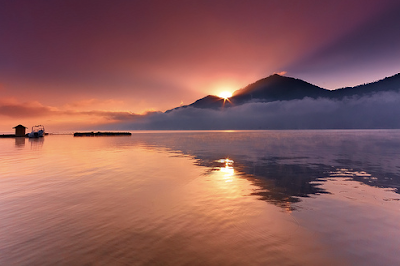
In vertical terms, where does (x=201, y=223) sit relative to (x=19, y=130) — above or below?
below

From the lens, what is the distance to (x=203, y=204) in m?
12.3

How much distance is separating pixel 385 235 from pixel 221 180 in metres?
11.7

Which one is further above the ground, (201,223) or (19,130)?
(19,130)

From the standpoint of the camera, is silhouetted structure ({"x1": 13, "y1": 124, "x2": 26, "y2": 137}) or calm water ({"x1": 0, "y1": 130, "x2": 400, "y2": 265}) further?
silhouetted structure ({"x1": 13, "y1": 124, "x2": 26, "y2": 137})

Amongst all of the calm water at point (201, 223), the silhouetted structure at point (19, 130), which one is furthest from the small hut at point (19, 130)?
the calm water at point (201, 223)

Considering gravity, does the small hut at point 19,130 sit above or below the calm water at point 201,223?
above

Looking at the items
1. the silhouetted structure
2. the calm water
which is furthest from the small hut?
the calm water

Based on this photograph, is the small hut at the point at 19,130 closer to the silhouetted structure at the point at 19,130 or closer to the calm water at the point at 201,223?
the silhouetted structure at the point at 19,130

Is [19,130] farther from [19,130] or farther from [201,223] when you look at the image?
[201,223]

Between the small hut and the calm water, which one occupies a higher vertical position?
the small hut

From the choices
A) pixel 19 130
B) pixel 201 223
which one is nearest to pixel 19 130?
pixel 19 130

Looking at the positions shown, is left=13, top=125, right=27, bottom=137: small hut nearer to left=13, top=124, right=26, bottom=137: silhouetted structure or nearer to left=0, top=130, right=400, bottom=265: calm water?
left=13, top=124, right=26, bottom=137: silhouetted structure

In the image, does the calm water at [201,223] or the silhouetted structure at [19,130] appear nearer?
the calm water at [201,223]

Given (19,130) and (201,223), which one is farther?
(19,130)
